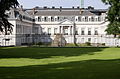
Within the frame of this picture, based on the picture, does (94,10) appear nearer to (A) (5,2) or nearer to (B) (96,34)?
(B) (96,34)

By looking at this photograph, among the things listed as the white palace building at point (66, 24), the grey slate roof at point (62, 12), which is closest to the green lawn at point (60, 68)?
the white palace building at point (66, 24)

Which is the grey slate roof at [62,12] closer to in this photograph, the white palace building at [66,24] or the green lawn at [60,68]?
the white palace building at [66,24]

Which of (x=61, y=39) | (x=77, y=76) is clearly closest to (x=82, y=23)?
Answer: (x=61, y=39)

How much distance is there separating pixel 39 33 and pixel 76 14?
1483 centimetres

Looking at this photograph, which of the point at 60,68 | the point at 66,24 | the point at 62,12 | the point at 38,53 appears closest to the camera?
the point at 60,68

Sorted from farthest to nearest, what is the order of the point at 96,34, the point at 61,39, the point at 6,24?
the point at 96,34, the point at 61,39, the point at 6,24

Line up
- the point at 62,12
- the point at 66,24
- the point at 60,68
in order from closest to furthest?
1. the point at 60,68
2. the point at 66,24
3. the point at 62,12

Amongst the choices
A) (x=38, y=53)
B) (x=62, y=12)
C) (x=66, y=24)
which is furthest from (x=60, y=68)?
(x=62, y=12)

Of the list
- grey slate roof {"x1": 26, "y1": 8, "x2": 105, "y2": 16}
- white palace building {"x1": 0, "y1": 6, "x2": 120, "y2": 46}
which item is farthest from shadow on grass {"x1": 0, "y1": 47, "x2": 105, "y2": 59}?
grey slate roof {"x1": 26, "y1": 8, "x2": 105, "y2": 16}

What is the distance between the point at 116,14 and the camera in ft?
119

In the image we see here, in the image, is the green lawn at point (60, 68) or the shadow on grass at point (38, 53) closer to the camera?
the green lawn at point (60, 68)

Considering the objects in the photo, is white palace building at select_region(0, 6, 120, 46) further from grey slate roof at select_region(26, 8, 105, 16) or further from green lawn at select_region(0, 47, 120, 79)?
green lawn at select_region(0, 47, 120, 79)

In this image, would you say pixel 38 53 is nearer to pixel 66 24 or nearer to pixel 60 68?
pixel 60 68

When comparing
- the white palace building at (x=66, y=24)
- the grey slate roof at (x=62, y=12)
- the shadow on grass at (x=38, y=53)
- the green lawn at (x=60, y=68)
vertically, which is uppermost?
the grey slate roof at (x=62, y=12)
